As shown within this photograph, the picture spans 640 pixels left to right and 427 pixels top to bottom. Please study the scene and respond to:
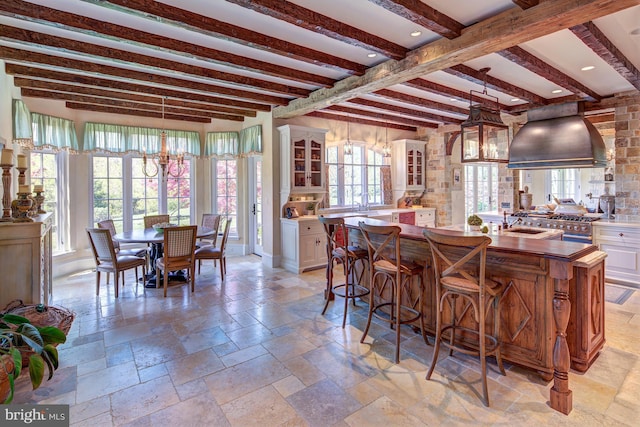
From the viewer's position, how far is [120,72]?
155 inches

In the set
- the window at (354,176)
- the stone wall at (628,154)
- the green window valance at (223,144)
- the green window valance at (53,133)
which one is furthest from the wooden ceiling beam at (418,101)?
the green window valance at (53,133)

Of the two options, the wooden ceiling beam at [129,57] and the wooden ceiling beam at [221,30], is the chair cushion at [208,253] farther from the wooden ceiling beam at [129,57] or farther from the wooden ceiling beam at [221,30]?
the wooden ceiling beam at [221,30]

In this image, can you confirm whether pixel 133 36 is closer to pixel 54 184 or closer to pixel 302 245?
pixel 302 245

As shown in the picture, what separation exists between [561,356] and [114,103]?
20.7 feet

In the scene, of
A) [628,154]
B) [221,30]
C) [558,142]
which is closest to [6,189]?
[221,30]

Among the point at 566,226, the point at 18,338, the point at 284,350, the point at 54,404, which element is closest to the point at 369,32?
the point at 284,350

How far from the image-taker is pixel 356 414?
2143mm

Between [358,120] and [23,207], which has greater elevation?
[358,120]

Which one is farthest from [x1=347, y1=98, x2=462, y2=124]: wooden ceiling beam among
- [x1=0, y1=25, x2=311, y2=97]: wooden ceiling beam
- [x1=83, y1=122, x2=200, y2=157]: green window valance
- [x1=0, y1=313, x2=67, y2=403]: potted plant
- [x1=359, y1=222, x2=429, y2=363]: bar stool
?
[x1=0, y1=313, x2=67, y2=403]: potted plant

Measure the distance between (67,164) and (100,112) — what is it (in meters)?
1.02

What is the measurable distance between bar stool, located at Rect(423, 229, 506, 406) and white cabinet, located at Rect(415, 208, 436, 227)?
4.51 meters

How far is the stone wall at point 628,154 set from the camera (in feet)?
15.9

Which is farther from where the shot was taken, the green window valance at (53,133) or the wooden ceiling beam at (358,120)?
the wooden ceiling beam at (358,120)

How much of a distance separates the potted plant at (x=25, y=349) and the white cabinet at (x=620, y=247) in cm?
632
